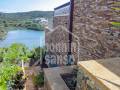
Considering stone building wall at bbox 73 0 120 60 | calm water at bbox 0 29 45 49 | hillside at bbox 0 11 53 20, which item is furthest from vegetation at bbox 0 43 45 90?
hillside at bbox 0 11 53 20

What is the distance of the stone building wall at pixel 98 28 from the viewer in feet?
11.6

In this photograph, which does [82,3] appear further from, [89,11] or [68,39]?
[68,39]

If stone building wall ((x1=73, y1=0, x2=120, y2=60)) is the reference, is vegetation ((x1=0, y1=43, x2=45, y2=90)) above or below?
below

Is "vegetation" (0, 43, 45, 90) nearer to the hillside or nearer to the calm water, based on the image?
the calm water

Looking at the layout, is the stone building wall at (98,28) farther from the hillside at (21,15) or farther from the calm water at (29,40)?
the hillside at (21,15)

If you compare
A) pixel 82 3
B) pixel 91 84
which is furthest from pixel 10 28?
pixel 91 84

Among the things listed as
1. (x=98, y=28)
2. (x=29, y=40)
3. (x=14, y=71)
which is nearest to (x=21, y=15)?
(x=29, y=40)

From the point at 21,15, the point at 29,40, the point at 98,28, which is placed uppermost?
the point at 21,15

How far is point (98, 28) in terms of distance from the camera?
4168mm

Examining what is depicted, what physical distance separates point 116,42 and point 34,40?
387 inches

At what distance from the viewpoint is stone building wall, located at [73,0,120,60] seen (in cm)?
352

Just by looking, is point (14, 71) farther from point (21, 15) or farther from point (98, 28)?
point (21, 15)

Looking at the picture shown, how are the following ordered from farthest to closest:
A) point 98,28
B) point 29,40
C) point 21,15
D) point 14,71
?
1. point 21,15
2. point 29,40
3. point 14,71
4. point 98,28

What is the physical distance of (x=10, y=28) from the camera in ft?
50.2
